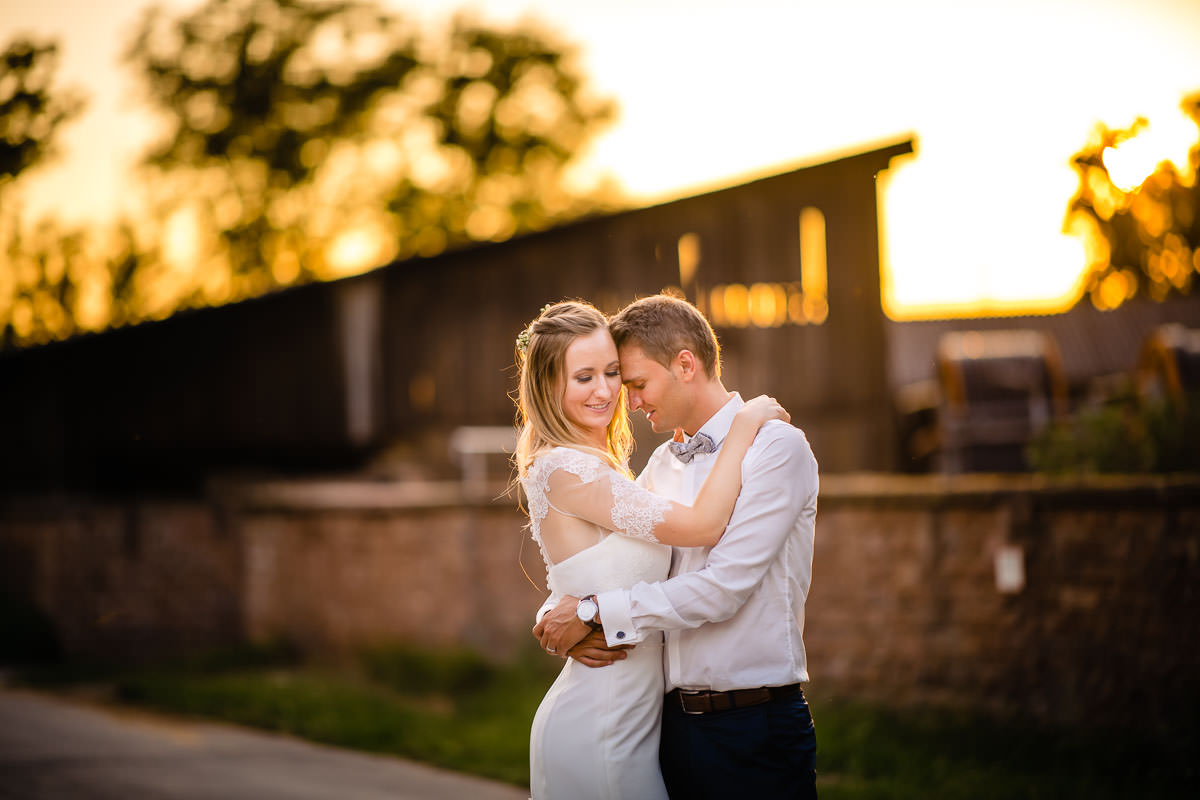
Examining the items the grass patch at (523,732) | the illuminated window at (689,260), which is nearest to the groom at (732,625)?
the grass patch at (523,732)

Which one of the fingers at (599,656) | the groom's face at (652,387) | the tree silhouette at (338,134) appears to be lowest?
the fingers at (599,656)

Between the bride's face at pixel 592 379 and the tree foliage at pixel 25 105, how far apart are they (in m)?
6.06

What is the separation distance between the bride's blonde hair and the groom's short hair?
133 mm

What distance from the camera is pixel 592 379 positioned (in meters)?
3.71

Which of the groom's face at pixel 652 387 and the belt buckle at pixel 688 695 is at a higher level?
the groom's face at pixel 652 387

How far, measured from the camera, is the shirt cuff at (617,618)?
339 centimetres

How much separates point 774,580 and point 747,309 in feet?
40.5

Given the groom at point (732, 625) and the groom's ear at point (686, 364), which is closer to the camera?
the groom at point (732, 625)

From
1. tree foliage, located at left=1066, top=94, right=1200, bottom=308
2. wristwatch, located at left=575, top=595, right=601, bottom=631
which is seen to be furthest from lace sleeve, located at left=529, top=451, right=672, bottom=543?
tree foliage, located at left=1066, top=94, right=1200, bottom=308

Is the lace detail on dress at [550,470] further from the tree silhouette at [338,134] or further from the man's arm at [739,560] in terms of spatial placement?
the tree silhouette at [338,134]

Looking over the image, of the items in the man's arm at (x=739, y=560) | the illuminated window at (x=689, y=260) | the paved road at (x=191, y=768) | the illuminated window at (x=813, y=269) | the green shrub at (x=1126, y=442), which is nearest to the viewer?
the man's arm at (x=739, y=560)

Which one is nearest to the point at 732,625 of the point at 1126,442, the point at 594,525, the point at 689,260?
the point at 594,525

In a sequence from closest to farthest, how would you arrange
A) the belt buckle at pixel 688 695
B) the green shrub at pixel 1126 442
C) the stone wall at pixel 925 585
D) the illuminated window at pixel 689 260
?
the belt buckle at pixel 688 695 < the stone wall at pixel 925 585 < the green shrub at pixel 1126 442 < the illuminated window at pixel 689 260

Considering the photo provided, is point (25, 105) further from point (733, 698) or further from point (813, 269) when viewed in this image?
point (813, 269)
